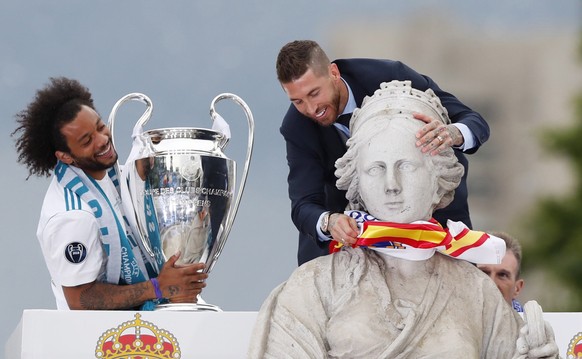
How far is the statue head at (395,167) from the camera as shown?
4.10 meters

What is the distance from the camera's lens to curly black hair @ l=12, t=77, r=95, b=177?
5.30 metres

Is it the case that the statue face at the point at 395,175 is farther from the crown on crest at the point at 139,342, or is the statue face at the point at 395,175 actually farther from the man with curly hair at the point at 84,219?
the man with curly hair at the point at 84,219

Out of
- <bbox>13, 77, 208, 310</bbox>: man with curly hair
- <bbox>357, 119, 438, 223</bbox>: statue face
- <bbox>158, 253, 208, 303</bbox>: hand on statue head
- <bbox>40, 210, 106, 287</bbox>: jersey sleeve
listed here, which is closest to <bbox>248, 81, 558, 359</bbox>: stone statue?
<bbox>357, 119, 438, 223</bbox>: statue face

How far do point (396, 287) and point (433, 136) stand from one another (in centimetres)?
43

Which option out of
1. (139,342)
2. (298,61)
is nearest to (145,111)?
(298,61)

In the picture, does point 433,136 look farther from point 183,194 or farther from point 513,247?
point 513,247

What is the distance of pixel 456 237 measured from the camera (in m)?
4.23

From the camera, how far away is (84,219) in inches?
197

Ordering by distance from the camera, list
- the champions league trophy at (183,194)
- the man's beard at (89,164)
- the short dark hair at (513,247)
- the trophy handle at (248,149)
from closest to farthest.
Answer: the champions league trophy at (183,194) → the trophy handle at (248,149) → the man's beard at (89,164) → the short dark hair at (513,247)

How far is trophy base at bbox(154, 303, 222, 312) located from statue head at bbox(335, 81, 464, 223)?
75 cm

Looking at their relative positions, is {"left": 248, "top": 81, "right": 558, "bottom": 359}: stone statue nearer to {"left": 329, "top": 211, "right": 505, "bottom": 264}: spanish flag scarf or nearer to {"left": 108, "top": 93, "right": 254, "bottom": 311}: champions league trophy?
{"left": 329, "top": 211, "right": 505, "bottom": 264}: spanish flag scarf

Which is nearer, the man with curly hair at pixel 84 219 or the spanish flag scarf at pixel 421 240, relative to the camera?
the spanish flag scarf at pixel 421 240

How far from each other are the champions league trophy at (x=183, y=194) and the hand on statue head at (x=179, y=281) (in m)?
0.03

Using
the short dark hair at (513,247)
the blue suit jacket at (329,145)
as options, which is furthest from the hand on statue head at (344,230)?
the short dark hair at (513,247)
